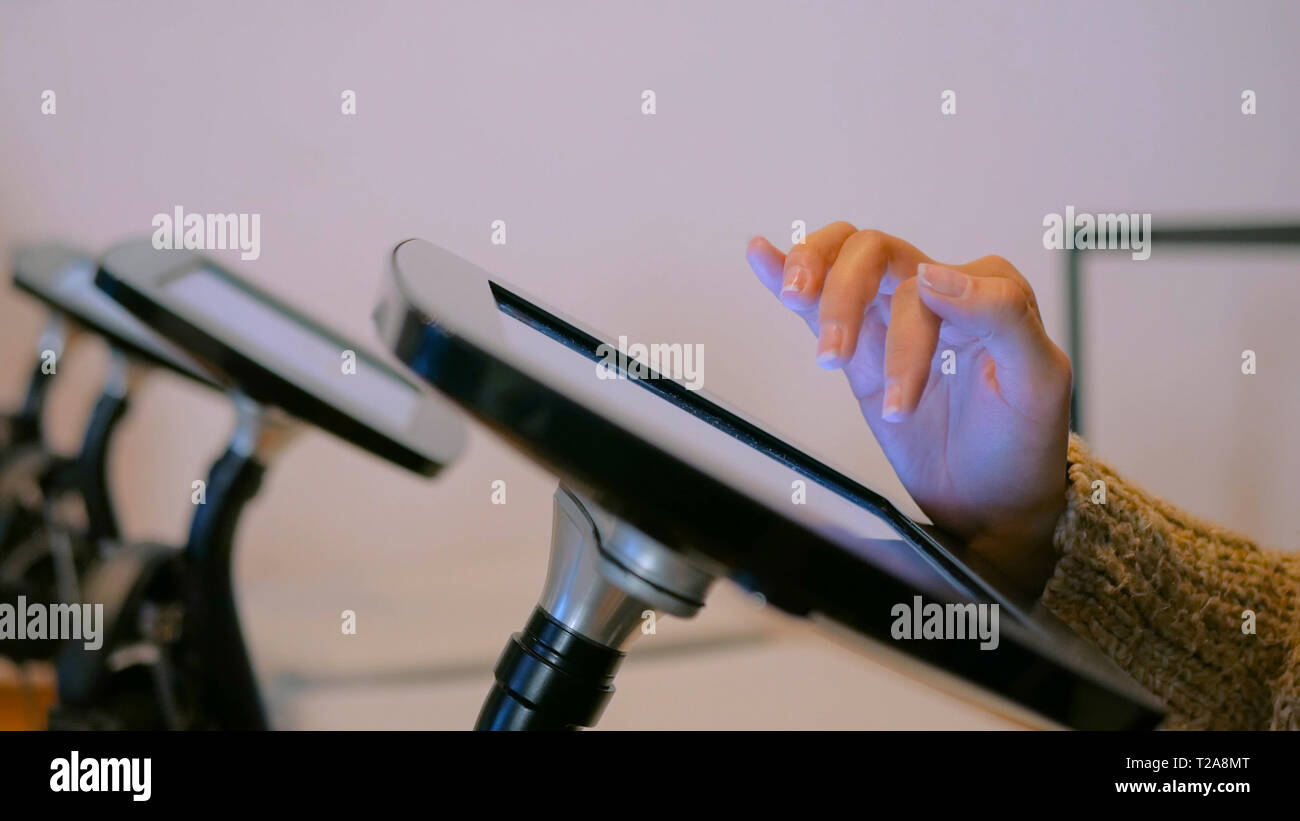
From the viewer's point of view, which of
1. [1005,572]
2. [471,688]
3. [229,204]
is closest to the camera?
[1005,572]

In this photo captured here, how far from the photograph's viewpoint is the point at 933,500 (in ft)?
2.15

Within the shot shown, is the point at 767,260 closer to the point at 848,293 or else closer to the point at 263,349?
the point at 848,293

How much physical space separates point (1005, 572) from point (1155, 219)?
1263 mm

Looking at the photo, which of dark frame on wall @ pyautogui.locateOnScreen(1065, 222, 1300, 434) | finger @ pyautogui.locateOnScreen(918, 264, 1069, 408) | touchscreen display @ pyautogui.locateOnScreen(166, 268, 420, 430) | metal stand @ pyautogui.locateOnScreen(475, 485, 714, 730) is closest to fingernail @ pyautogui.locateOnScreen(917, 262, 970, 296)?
finger @ pyautogui.locateOnScreen(918, 264, 1069, 408)

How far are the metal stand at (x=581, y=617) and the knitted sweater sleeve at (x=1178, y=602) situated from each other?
276 mm

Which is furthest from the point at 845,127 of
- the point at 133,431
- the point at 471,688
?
the point at 133,431

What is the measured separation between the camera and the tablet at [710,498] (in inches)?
10.5

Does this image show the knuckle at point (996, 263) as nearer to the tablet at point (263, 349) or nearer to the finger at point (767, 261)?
the finger at point (767, 261)

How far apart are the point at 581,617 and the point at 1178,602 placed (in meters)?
0.37

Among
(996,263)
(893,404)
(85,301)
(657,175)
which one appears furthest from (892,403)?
(657,175)

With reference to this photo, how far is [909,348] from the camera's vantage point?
471 millimetres

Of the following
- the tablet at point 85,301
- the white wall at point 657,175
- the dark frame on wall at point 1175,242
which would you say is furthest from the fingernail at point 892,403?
the dark frame on wall at point 1175,242

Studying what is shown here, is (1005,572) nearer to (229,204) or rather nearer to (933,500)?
(933,500)

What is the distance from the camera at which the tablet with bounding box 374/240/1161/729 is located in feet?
0.88
